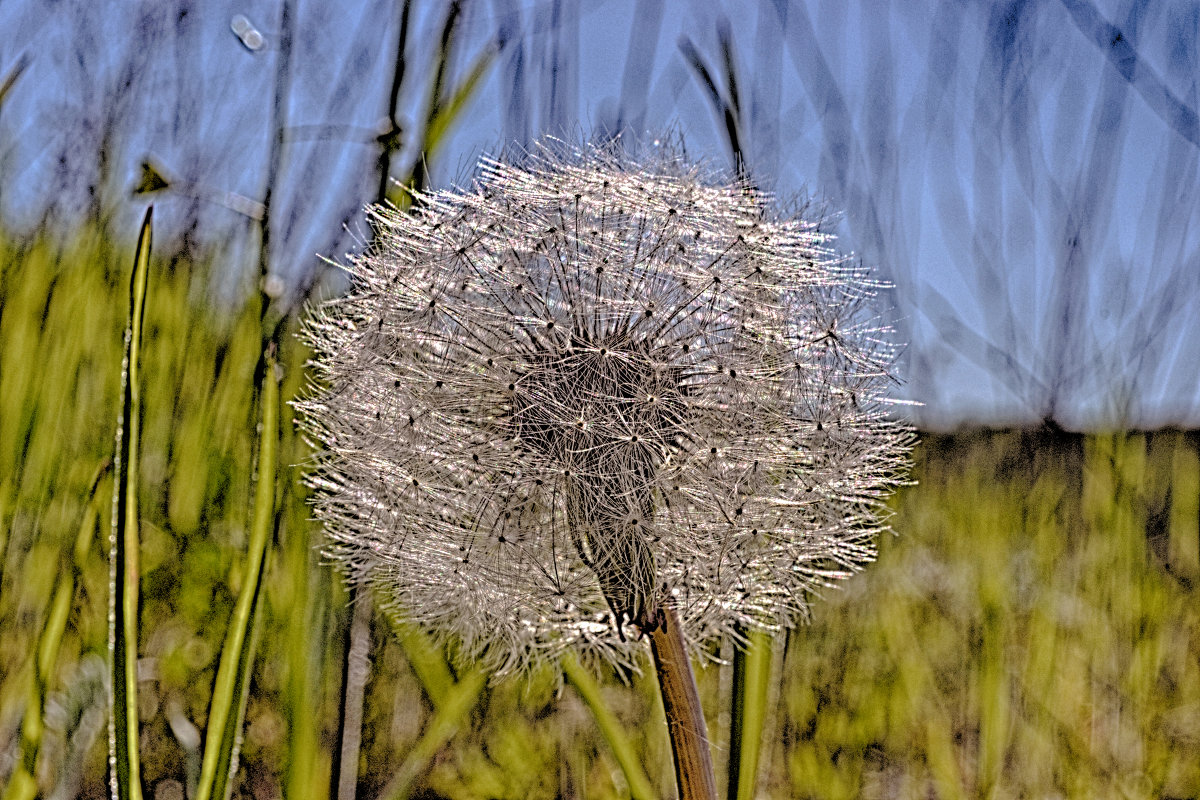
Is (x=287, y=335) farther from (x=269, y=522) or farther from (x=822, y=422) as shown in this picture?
(x=822, y=422)

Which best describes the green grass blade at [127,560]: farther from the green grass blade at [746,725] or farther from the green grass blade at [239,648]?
the green grass blade at [746,725]

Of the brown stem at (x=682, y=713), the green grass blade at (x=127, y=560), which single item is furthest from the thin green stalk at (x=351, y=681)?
the brown stem at (x=682, y=713)

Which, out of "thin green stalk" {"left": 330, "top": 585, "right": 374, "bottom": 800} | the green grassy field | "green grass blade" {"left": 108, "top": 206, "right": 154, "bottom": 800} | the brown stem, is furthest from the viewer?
the green grassy field

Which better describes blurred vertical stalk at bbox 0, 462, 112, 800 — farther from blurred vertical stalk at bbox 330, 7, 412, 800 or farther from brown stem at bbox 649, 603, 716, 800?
brown stem at bbox 649, 603, 716, 800

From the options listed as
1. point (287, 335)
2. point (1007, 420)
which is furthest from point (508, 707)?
point (1007, 420)

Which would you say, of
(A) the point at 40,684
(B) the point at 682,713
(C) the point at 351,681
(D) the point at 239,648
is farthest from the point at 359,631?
(B) the point at 682,713

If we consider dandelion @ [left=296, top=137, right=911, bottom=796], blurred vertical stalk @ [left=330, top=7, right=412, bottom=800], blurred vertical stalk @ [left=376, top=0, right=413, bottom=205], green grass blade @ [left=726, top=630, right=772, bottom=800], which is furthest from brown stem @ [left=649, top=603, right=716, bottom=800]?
blurred vertical stalk @ [left=376, top=0, right=413, bottom=205]
